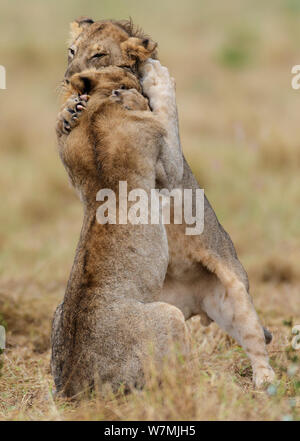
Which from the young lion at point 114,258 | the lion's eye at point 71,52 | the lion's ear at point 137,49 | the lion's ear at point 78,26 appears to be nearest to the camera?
the young lion at point 114,258

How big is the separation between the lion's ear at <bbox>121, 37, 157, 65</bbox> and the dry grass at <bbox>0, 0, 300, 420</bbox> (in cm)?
166

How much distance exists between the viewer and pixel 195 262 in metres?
4.77

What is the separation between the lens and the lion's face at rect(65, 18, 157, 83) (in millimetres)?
4641

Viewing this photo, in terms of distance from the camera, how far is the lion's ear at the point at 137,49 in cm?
462

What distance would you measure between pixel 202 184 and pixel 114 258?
6.55m

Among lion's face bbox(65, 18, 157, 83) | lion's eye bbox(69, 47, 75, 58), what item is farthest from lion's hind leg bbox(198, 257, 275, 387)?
lion's eye bbox(69, 47, 75, 58)

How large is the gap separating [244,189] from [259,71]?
24.1ft

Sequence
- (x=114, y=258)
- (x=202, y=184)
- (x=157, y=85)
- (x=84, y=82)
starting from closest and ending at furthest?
1. (x=114, y=258)
2. (x=84, y=82)
3. (x=157, y=85)
4. (x=202, y=184)

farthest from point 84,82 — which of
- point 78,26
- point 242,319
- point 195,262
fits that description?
point 242,319

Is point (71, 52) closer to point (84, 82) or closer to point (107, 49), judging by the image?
point (107, 49)

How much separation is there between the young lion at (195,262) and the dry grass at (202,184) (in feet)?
0.81

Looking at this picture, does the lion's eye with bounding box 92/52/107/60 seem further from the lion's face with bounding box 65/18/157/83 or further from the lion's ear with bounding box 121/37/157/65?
the lion's ear with bounding box 121/37/157/65

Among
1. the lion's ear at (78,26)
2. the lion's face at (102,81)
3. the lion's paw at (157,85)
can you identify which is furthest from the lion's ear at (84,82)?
the lion's ear at (78,26)

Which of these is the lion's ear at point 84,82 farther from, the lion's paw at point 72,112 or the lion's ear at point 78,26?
the lion's ear at point 78,26
